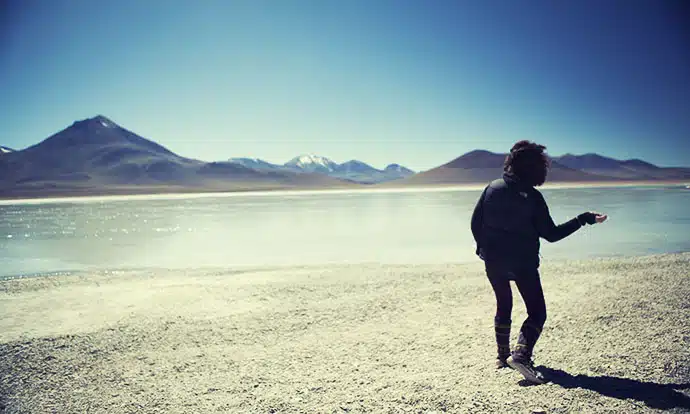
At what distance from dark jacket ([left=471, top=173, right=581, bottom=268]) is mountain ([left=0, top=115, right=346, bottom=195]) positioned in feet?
445

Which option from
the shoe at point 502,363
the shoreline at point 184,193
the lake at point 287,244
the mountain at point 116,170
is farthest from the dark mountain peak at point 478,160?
the shoe at point 502,363

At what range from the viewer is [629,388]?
3.22m

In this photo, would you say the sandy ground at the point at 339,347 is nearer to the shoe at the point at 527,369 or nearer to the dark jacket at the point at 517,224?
the shoe at the point at 527,369

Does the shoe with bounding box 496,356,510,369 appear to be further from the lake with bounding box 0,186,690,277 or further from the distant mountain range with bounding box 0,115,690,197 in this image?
the distant mountain range with bounding box 0,115,690,197

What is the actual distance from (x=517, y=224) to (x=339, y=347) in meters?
2.25

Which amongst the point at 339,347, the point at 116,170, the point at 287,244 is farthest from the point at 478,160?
the point at 339,347

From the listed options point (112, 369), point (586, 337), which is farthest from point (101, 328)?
point (586, 337)

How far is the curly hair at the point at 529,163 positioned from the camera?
10.8ft

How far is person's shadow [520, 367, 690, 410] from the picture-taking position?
300cm

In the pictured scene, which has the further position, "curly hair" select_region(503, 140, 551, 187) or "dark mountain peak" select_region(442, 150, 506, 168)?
"dark mountain peak" select_region(442, 150, 506, 168)

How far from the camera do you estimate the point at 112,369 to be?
13.3 ft

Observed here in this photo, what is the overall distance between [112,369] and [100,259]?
27.3ft

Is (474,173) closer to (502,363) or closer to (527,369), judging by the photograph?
(502,363)

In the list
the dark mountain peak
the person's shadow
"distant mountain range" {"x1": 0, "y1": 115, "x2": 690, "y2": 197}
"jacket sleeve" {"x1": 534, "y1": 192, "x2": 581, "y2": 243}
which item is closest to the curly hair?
"jacket sleeve" {"x1": 534, "y1": 192, "x2": 581, "y2": 243}
